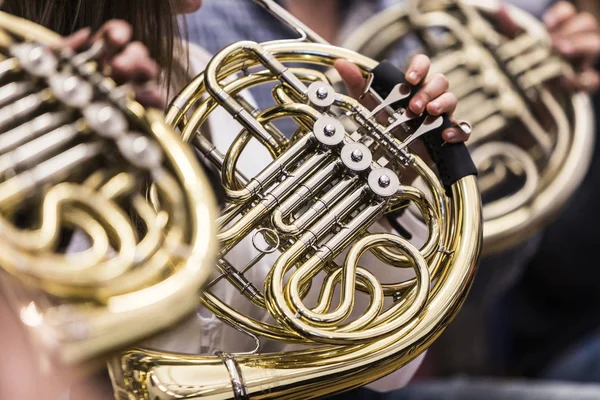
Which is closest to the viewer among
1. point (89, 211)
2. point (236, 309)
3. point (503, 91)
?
point (89, 211)

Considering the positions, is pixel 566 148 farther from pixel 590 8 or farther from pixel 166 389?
pixel 166 389

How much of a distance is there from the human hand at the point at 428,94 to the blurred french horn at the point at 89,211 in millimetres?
238

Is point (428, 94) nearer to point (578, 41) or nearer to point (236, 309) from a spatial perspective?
point (236, 309)

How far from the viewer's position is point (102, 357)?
15.5 inches

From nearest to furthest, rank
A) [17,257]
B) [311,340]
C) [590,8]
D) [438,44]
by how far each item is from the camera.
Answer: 1. [17,257]
2. [311,340]
3. [438,44]
4. [590,8]

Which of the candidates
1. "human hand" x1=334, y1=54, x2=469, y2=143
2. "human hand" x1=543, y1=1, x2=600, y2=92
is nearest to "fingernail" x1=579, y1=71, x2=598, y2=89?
"human hand" x1=543, y1=1, x2=600, y2=92

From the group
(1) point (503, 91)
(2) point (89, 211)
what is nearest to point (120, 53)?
(2) point (89, 211)

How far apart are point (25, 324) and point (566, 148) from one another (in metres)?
0.80

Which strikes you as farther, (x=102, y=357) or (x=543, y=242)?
(x=543, y=242)

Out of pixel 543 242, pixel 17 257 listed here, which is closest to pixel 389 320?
pixel 17 257

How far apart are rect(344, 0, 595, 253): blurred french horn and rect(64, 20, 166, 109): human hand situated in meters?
0.55

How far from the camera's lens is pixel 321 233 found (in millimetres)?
561

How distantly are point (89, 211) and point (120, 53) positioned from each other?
18cm

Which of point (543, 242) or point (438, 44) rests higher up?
point (438, 44)
